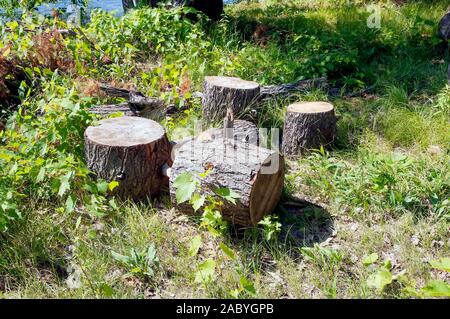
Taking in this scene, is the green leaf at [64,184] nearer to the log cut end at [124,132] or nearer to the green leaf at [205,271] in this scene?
the log cut end at [124,132]

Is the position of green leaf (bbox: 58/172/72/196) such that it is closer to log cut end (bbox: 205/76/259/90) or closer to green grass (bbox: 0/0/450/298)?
green grass (bbox: 0/0/450/298)

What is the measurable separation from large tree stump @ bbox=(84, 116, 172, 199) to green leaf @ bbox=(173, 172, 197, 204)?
0.60m

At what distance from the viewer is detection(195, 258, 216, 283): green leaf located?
122 inches

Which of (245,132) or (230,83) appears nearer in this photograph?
(245,132)

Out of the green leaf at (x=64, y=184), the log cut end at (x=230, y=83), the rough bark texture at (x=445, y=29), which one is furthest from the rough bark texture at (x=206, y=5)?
the green leaf at (x=64, y=184)

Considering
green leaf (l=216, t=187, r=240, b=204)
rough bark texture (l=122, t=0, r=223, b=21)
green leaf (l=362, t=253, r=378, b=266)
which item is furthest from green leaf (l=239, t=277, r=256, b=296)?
rough bark texture (l=122, t=0, r=223, b=21)

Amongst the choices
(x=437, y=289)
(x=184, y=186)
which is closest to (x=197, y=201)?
(x=184, y=186)

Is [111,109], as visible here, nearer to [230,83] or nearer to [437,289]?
[230,83]

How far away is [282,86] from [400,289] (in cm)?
314

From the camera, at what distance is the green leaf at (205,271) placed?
311 centimetres

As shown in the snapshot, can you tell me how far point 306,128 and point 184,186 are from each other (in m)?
1.71

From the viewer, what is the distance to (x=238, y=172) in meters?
3.52

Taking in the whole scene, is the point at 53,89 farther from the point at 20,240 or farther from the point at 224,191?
the point at 224,191

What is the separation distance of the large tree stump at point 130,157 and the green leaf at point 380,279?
72.3 inches
